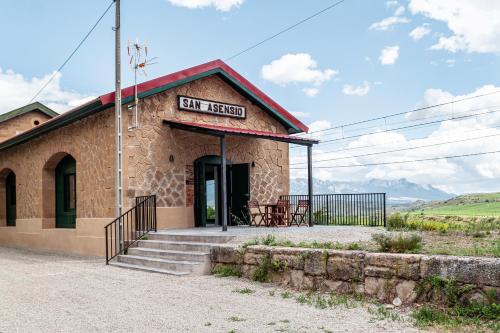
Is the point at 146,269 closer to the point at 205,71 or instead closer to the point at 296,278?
the point at 296,278

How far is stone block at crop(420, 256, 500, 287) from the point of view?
5.46 meters

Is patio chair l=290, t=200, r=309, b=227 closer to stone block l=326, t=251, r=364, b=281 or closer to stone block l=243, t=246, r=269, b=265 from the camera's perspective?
stone block l=243, t=246, r=269, b=265

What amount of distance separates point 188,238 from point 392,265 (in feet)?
16.9

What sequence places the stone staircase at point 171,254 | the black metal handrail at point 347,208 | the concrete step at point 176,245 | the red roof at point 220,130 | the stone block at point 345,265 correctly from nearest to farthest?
the stone block at point 345,265, the stone staircase at point 171,254, the concrete step at point 176,245, the red roof at point 220,130, the black metal handrail at point 347,208

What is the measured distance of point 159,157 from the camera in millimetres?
12898

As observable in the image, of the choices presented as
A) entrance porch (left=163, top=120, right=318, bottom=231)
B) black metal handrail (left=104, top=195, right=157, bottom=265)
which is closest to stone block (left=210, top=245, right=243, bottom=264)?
black metal handrail (left=104, top=195, right=157, bottom=265)

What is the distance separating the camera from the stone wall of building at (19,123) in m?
20.9

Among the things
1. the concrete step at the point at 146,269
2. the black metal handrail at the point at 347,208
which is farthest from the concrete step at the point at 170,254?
the black metal handrail at the point at 347,208

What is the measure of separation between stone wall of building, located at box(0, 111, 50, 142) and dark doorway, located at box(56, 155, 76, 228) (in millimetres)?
6851

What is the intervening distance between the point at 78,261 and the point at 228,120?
5.65 meters

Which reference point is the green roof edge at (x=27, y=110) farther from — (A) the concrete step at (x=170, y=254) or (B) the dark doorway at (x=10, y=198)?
(A) the concrete step at (x=170, y=254)

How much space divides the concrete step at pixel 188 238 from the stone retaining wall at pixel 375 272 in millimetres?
1181

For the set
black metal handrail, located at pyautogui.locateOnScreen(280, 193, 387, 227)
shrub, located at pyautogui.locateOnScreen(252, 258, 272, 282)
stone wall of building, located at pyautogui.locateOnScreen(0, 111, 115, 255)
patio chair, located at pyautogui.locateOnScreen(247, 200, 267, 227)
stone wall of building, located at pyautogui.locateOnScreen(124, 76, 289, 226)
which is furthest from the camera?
black metal handrail, located at pyautogui.locateOnScreen(280, 193, 387, 227)

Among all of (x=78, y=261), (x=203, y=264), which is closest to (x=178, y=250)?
(x=203, y=264)
